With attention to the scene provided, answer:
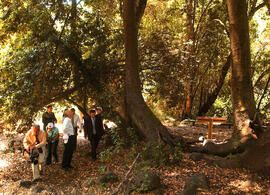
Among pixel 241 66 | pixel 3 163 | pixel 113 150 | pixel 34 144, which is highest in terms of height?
pixel 241 66

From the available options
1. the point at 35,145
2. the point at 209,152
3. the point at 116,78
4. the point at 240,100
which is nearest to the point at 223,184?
the point at 209,152

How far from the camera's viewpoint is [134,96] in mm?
9844

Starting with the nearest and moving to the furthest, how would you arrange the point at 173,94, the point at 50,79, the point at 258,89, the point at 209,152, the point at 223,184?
the point at 223,184 → the point at 209,152 → the point at 50,79 → the point at 173,94 → the point at 258,89

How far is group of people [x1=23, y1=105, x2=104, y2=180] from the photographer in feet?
26.7

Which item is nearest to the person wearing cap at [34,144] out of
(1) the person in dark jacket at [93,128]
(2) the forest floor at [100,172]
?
(2) the forest floor at [100,172]

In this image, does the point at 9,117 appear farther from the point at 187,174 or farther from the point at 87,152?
the point at 187,174

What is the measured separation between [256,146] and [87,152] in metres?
6.21

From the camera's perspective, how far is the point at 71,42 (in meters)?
10.4

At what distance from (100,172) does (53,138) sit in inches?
79.3

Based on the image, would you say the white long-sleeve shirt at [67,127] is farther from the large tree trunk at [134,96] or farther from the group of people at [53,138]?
the large tree trunk at [134,96]

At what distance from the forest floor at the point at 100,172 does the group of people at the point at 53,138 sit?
0.38 meters

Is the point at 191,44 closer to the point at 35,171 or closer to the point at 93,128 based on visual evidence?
the point at 93,128

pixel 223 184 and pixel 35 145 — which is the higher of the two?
pixel 35 145

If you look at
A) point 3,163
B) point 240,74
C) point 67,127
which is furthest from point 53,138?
point 240,74
